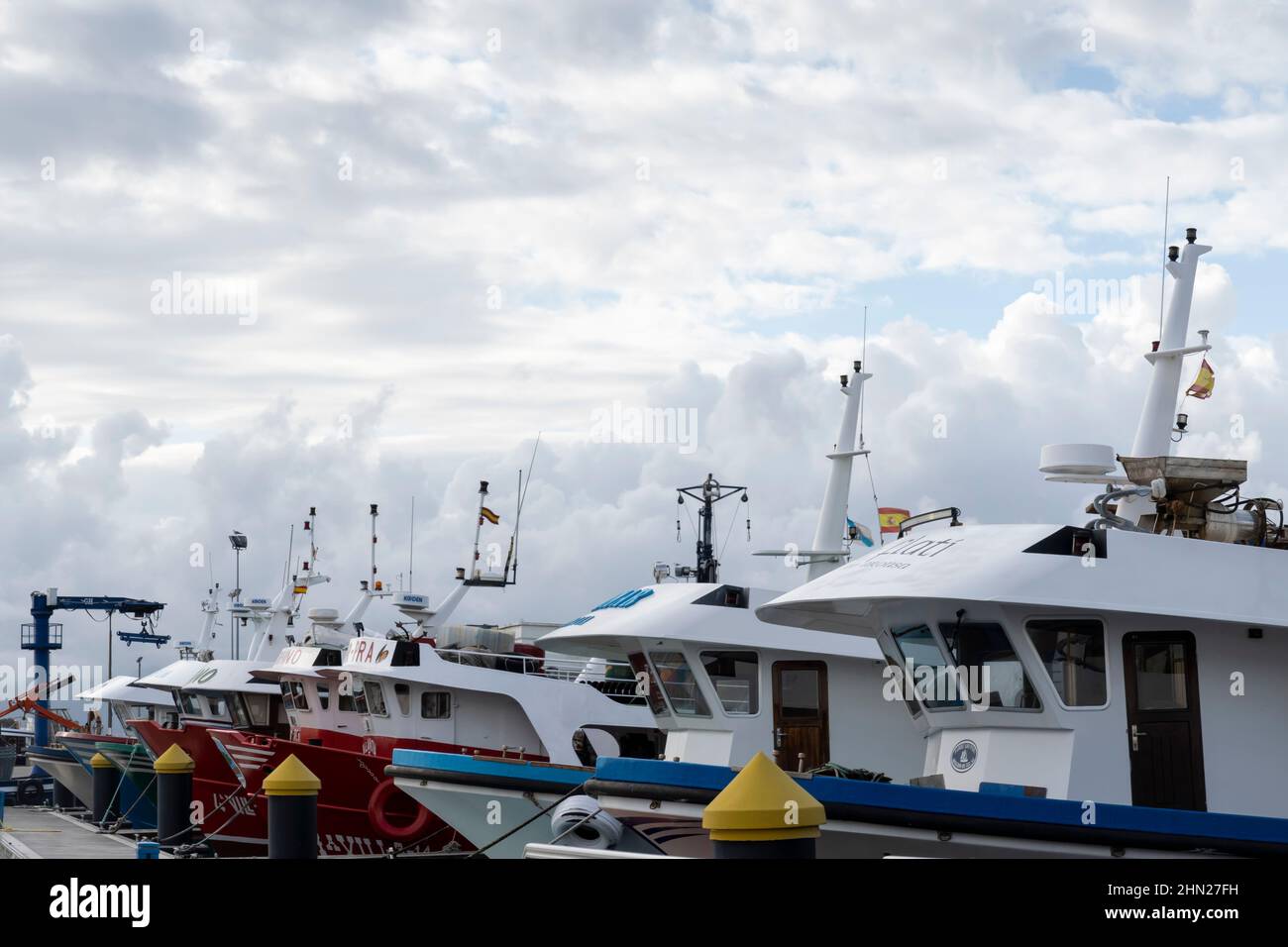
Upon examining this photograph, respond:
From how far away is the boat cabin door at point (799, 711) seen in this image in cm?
1488

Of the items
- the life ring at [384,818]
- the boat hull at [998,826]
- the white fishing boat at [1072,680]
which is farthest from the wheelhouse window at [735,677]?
the life ring at [384,818]

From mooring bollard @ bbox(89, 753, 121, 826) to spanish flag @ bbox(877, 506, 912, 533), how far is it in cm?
1505

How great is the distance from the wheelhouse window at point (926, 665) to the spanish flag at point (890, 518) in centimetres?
434

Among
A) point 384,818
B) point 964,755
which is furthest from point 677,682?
point 384,818

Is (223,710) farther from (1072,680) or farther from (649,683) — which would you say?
(1072,680)

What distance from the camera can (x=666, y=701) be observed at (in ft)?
50.7

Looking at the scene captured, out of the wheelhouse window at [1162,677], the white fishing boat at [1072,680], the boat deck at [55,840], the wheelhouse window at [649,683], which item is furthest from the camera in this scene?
the boat deck at [55,840]

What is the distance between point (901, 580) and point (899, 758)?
15.0 ft

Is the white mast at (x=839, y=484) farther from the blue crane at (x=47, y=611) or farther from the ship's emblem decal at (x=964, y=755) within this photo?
the blue crane at (x=47, y=611)

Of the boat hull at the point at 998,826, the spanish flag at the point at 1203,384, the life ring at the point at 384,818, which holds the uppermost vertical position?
the spanish flag at the point at 1203,384

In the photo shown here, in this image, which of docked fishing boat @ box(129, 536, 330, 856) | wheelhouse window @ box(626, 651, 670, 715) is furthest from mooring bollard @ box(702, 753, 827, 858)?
docked fishing boat @ box(129, 536, 330, 856)
